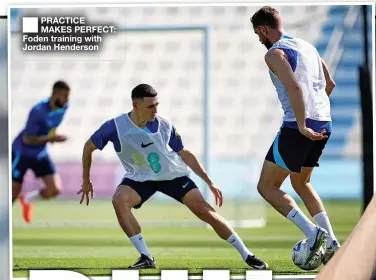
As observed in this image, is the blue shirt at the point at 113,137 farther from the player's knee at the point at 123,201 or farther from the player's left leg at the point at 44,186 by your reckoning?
the player's left leg at the point at 44,186

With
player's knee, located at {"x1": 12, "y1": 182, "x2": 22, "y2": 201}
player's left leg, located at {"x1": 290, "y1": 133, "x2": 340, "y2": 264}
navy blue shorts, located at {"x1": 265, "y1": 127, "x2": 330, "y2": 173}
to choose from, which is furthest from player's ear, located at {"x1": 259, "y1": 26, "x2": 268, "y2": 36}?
player's knee, located at {"x1": 12, "y1": 182, "x2": 22, "y2": 201}

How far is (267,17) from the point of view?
4.59 metres

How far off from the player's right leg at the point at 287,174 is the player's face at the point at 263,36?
458 millimetres

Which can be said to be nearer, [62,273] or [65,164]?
[62,273]

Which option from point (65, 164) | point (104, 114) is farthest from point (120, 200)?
point (65, 164)

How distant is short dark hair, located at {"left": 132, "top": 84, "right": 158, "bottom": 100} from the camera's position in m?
4.80

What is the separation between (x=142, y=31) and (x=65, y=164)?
2521 millimetres

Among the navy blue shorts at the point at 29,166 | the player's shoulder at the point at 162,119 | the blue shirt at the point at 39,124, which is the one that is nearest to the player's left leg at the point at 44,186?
the navy blue shorts at the point at 29,166

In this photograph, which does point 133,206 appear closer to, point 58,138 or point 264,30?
point 58,138

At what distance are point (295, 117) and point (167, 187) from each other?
2.79 ft

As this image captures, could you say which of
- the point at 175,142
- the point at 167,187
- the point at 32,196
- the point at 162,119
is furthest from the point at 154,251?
the point at 32,196

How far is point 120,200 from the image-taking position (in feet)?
16.1

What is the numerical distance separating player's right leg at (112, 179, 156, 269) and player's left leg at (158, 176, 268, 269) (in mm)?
113

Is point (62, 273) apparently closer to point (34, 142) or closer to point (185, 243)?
point (34, 142)
